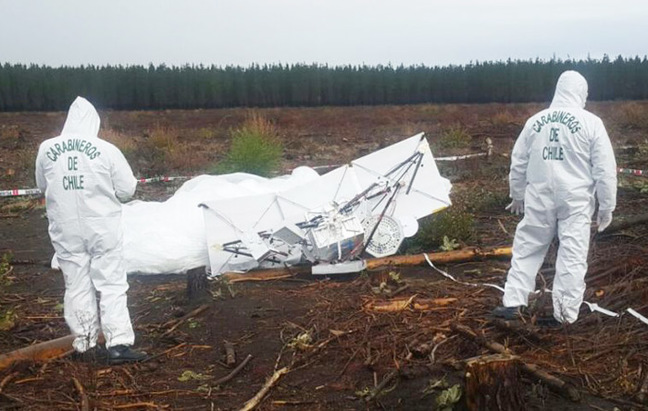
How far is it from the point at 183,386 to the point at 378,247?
134 inches

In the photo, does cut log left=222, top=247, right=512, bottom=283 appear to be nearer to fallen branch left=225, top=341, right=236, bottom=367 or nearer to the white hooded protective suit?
fallen branch left=225, top=341, right=236, bottom=367

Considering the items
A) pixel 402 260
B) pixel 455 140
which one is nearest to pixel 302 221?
pixel 402 260

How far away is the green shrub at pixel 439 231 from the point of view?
8812 millimetres

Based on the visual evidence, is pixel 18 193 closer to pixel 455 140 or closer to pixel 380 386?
pixel 455 140

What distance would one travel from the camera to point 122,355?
5637 mm

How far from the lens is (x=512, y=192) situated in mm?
6410

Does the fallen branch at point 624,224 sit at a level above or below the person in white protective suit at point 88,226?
below

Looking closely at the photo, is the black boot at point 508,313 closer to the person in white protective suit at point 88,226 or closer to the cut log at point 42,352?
the person in white protective suit at point 88,226

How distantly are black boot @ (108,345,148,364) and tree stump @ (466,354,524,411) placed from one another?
2.45 meters

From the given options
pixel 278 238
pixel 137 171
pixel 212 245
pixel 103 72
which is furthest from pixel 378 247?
pixel 103 72

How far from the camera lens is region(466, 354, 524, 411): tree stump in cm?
434

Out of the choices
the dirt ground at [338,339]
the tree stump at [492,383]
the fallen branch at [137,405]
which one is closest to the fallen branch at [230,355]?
the dirt ground at [338,339]

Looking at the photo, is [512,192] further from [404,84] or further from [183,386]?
[404,84]

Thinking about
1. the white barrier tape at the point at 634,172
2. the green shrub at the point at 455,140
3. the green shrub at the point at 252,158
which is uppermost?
the green shrub at the point at 252,158
